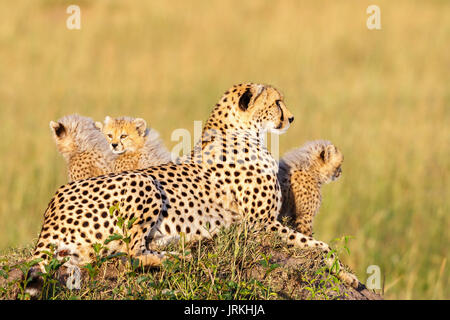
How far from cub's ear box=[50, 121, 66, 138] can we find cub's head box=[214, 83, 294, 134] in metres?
1.54

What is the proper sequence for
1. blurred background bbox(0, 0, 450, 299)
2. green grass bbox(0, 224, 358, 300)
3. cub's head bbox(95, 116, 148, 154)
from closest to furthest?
green grass bbox(0, 224, 358, 300)
cub's head bbox(95, 116, 148, 154)
blurred background bbox(0, 0, 450, 299)

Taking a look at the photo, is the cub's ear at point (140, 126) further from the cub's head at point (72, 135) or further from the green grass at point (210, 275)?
the green grass at point (210, 275)

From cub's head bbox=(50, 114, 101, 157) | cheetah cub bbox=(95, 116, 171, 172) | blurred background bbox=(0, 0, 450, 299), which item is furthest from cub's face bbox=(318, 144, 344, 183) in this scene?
cub's head bbox=(50, 114, 101, 157)

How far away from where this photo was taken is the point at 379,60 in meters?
14.5

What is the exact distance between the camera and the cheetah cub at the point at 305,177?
5.14 meters

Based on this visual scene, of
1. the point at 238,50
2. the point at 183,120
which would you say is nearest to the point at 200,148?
the point at 183,120

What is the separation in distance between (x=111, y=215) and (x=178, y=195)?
0.48 m

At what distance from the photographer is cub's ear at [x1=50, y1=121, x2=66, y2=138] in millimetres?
5504

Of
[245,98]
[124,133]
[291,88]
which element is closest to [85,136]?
[124,133]

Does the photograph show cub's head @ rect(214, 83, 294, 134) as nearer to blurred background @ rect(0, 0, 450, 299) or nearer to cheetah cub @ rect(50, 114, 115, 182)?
cheetah cub @ rect(50, 114, 115, 182)

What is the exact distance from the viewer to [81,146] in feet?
18.1

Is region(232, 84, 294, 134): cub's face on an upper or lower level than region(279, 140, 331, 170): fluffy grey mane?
upper

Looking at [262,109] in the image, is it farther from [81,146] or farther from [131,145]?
[81,146]

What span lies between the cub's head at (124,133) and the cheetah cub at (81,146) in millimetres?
148
